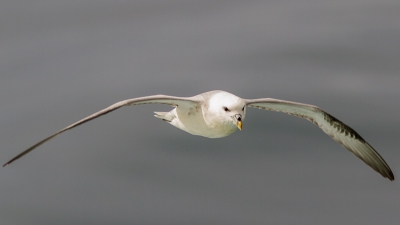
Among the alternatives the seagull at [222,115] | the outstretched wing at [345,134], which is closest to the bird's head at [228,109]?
the seagull at [222,115]

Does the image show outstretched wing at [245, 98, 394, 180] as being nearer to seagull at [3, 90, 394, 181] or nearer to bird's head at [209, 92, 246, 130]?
seagull at [3, 90, 394, 181]

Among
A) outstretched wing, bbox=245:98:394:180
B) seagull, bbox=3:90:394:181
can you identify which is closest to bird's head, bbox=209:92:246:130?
seagull, bbox=3:90:394:181

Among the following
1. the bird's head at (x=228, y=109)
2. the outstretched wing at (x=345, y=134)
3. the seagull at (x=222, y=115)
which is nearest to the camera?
the seagull at (x=222, y=115)

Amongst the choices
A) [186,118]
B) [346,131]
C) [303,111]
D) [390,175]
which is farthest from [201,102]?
[390,175]

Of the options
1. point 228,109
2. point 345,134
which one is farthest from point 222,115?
point 345,134

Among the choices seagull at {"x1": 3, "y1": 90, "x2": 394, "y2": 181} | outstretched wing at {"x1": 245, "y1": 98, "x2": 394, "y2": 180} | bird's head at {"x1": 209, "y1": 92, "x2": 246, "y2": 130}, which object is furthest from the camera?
outstretched wing at {"x1": 245, "y1": 98, "x2": 394, "y2": 180}

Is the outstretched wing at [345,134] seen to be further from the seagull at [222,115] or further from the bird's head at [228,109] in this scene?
the bird's head at [228,109]

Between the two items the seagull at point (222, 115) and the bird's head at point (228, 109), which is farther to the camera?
the bird's head at point (228, 109)

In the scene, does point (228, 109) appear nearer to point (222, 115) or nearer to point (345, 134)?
point (222, 115)
